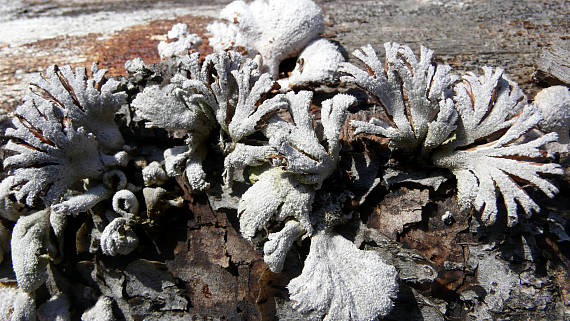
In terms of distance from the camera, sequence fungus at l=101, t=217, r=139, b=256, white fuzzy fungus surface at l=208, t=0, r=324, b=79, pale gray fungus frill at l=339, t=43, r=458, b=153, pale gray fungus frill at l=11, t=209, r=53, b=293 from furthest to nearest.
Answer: white fuzzy fungus surface at l=208, t=0, r=324, b=79, pale gray fungus frill at l=11, t=209, r=53, b=293, fungus at l=101, t=217, r=139, b=256, pale gray fungus frill at l=339, t=43, r=458, b=153

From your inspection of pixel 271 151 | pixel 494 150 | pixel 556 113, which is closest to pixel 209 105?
pixel 271 151

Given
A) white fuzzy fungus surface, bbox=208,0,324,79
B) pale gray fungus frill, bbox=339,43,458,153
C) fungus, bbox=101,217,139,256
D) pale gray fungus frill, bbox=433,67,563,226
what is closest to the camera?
pale gray fungus frill, bbox=433,67,563,226

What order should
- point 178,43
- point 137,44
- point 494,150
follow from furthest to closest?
point 137,44 → point 178,43 → point 494,150

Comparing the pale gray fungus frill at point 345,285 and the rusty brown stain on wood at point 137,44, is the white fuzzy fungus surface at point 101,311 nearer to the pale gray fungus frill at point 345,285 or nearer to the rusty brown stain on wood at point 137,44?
the pale gray fungus frill at point 345,285

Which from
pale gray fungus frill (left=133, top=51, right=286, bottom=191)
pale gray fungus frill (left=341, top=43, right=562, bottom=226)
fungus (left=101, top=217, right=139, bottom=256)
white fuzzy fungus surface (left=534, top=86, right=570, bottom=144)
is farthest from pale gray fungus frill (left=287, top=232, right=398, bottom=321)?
white fuzzy fungus surface (left=534, top=86, right=570, bottom=144)

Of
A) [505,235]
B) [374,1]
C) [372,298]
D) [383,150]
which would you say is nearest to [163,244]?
[372,298]

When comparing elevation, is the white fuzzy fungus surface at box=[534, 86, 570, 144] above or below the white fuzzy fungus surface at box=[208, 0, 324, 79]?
below

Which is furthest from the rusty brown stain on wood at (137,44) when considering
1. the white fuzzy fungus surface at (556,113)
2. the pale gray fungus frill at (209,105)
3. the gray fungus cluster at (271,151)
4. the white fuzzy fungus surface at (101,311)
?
the white fuzzy fungus surface at (556,113)

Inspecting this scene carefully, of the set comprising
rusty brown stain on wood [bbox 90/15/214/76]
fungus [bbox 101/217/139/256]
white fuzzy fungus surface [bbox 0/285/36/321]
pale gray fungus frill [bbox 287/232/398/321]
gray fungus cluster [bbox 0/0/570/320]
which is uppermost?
rusty brown stain on wood [bbox 90/15/214/76]

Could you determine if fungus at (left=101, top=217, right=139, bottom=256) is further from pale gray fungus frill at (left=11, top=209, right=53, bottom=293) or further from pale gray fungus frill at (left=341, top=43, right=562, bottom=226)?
pale gray fungus frill at (left=341, top=43, right=562, bottom=226)

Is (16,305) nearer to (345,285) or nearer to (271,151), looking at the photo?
(271,151)

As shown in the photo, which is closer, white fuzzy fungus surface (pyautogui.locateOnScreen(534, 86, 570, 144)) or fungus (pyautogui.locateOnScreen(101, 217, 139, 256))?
white fuzzy fungus surface (pyautogui.locateOnScreen(534, 86, 570, 144))

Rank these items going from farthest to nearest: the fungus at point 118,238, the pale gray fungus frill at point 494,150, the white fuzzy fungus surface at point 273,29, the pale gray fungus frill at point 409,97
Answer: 1. the white fuzzy fungus surface at point 273,29
2. the fungus at point 118,238
3. the pale gray fungus frill at point 409,97
4. the pale gray fungus frill at point 494,150
